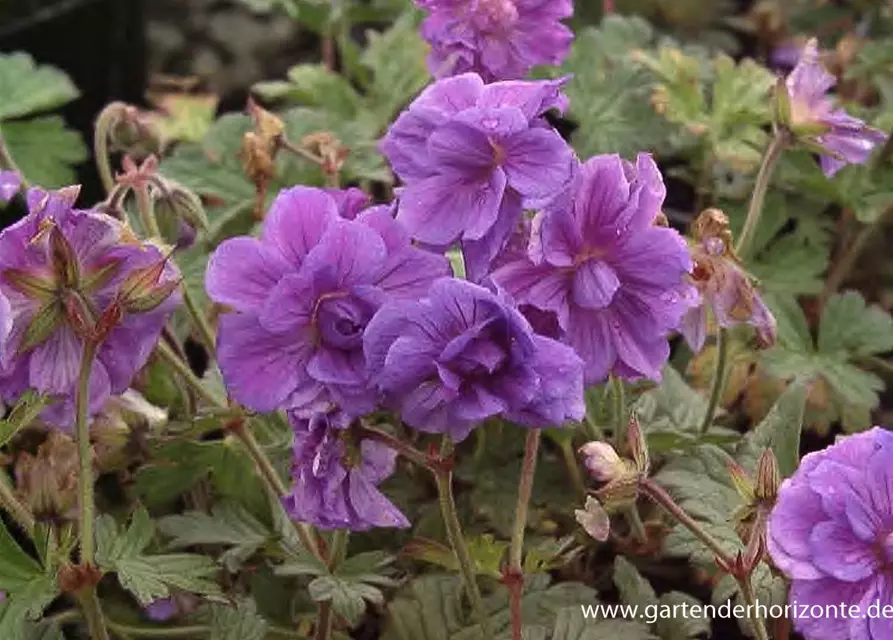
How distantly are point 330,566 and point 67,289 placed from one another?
0.22 meters

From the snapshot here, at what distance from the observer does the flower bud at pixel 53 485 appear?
2.84 ft

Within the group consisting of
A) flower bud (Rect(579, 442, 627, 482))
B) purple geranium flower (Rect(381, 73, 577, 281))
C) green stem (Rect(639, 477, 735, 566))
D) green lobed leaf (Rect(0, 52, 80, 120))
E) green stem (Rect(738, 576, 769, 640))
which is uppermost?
purple geranium flower (Rect(381, 73, 577, 281))

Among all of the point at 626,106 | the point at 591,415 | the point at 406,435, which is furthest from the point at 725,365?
the point at 626,106

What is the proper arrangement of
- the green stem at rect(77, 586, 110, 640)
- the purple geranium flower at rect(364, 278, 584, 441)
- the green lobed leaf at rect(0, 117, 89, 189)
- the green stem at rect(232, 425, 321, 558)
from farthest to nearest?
1. the green lobed leaf at rect(0, 117, 89, 189)
2. the green stem at rect(232, 425, 321, 558)
3. the green stem at rect(77, 586, 110, 640)
4. the purple geranium flower at rect(364, 278, 584, 441)

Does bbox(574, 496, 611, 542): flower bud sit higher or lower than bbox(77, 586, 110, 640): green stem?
higher

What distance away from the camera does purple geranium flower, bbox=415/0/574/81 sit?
89 centimetres

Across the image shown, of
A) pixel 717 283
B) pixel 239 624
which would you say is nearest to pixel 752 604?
pixel 717 283

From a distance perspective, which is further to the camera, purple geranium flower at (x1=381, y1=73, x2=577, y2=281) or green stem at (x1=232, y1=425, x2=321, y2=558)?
green stem at (x1=232, y1=425, x2=321, y2=558)

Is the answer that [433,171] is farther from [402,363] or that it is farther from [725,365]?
[725,365]

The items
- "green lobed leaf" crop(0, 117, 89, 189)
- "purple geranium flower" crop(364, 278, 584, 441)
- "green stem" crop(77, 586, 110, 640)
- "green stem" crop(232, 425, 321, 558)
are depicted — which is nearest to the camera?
"purple geranium flower" crop(364, 278, 584, 441)

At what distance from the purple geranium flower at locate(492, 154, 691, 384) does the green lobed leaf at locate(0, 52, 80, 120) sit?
762 mm

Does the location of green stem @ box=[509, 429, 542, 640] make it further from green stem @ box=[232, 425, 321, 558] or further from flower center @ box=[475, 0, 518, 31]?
flower center @ box=[475, 0, 518, 31]

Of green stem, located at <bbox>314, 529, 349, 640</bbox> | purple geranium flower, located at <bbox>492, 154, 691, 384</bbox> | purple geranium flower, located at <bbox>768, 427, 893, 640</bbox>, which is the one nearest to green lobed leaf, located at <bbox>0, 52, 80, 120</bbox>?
green stem, located at <bbox>314, 529, 349, 640</bbox>

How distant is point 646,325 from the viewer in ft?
2.27
